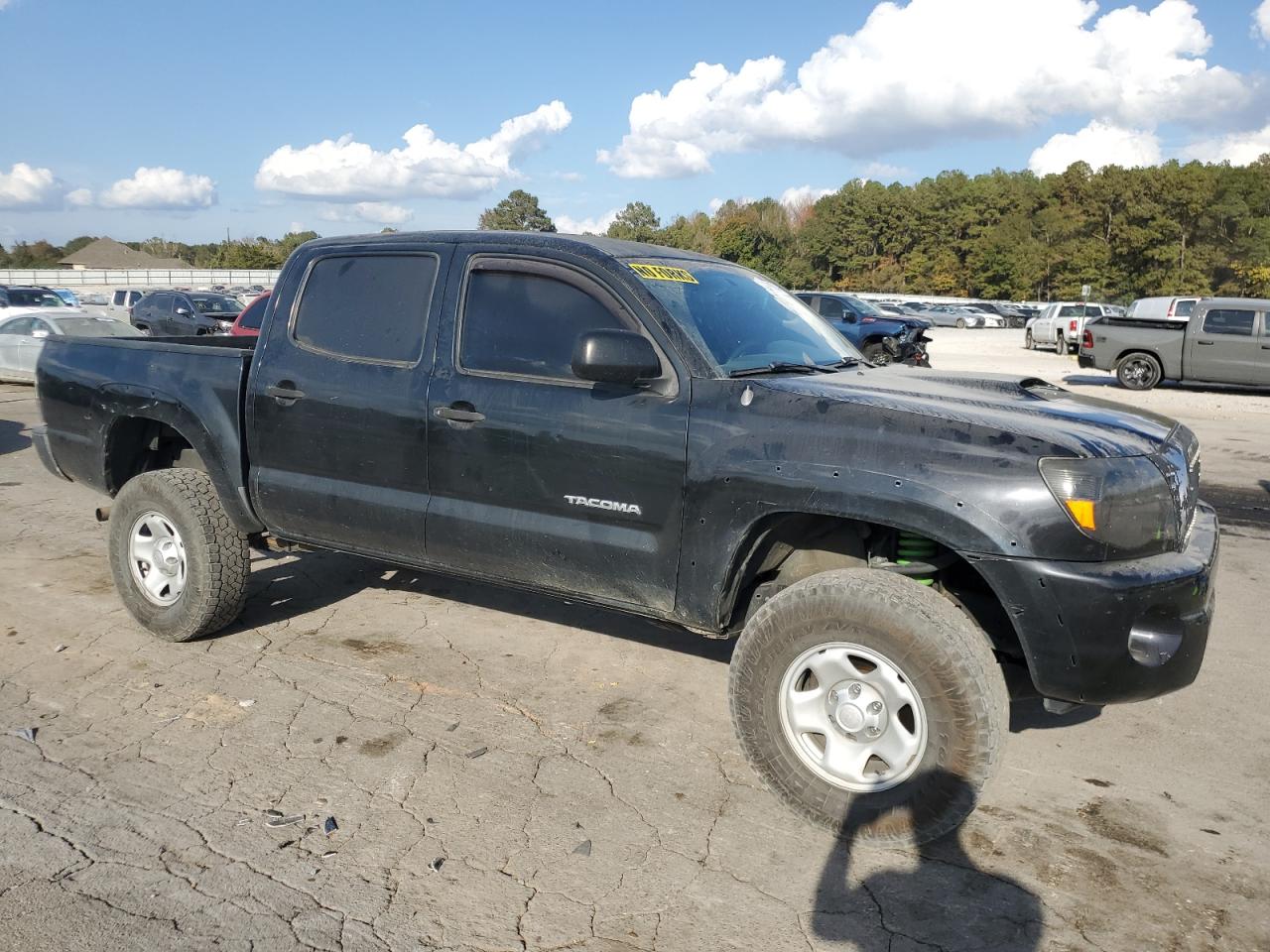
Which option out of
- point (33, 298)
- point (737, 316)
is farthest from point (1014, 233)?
point (737, 316)

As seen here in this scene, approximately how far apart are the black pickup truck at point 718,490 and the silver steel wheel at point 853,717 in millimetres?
10

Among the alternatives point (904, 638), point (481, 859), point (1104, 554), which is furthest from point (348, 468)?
point (1104, 554)

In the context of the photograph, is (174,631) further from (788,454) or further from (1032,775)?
(1032,775)

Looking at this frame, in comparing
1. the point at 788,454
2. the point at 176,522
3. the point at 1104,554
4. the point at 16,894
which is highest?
the point at 788,454

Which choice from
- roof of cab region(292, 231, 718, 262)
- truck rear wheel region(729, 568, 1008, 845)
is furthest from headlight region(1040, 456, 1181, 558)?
roof of cab region(292, 231, 718, 262)

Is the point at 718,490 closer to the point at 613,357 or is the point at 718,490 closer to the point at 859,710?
the point at 613,357

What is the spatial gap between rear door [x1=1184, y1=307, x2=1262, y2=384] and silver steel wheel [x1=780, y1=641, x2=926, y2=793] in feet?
59.7

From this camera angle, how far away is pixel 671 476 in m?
3.56

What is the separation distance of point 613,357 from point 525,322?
676 mm

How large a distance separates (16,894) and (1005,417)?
3.31 meters

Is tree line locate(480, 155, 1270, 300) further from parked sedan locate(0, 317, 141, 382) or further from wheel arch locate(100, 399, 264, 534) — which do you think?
wheel arch locate(100, 399, 264, 534)

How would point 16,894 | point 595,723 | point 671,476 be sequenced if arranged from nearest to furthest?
point 16,894, point 671,476, point 595,723

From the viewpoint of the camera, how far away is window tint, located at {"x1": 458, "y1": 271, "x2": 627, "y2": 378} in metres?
3.87

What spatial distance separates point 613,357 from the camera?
3.46m
